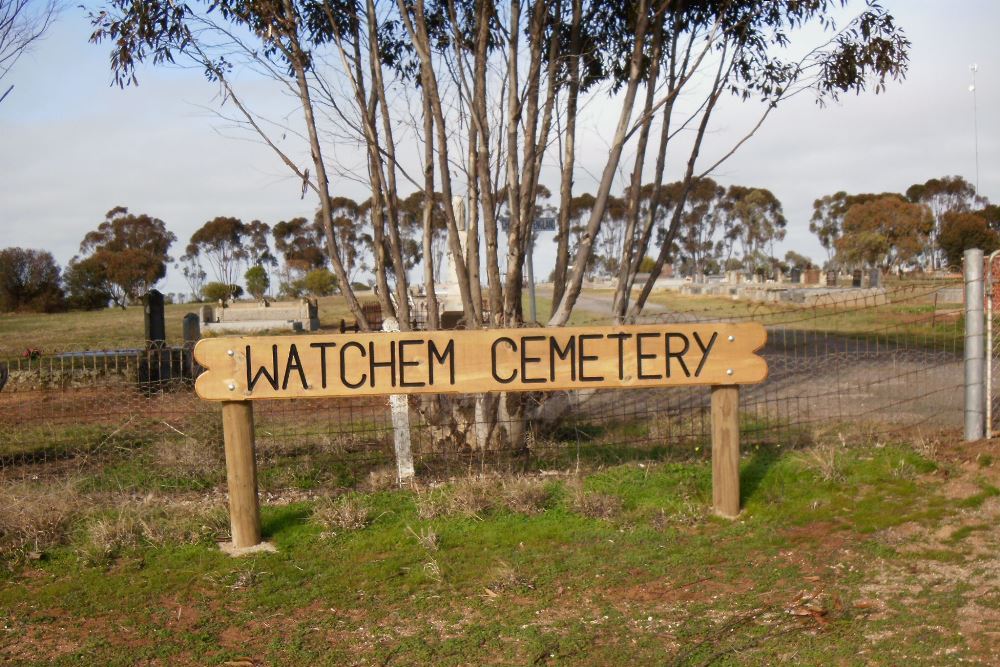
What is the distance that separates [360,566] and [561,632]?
52.5 inches

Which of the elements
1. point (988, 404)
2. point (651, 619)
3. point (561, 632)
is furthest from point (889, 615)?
point (988, 404)

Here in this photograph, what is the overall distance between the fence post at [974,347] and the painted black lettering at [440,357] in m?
3.46

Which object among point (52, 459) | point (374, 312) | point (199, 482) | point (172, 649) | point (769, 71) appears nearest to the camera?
point (172, 649)

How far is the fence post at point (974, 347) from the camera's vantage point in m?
5.95

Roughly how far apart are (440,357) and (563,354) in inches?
27.6

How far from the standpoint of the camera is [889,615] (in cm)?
376

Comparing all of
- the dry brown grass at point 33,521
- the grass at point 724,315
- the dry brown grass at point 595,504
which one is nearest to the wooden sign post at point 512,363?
the dry brown grass at point 595,504

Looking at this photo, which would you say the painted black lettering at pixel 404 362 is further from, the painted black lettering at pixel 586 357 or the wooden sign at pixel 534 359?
the painted black lettering at pixel 586 357

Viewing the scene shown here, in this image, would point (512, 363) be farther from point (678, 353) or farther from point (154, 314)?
point (154, 314)

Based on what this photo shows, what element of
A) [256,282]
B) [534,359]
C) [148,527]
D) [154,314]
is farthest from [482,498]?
[256,282]

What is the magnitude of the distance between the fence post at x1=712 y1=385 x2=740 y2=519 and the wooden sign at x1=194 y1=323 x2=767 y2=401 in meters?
0.12

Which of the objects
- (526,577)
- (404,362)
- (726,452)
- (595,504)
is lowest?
(526,577)

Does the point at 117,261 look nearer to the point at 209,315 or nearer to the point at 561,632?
the point at 209,315

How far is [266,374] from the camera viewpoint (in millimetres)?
5016
